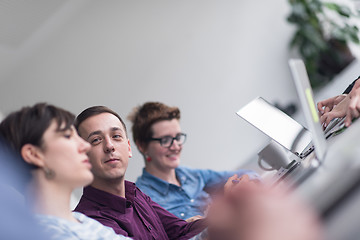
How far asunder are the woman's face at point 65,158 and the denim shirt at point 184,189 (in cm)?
84

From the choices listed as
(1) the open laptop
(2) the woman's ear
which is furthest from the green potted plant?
(1) the open laptop

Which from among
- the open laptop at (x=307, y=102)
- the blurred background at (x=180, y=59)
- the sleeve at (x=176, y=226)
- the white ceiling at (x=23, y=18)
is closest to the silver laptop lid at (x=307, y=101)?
the open laptop at (x=307, y=102)

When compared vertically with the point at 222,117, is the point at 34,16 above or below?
above

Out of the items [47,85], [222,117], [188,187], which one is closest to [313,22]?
[222,117]

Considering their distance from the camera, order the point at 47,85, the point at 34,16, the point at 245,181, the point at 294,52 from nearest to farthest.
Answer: the point at 245,181 < the point at 34,16 < the point at 47,85 < the point at 294,52

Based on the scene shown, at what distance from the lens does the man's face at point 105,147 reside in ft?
3.60

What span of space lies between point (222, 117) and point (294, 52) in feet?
3.11

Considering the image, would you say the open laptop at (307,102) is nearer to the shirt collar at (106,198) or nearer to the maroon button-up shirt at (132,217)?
the maroon button-up shirt at (132,217)

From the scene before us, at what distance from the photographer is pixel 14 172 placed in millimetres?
841

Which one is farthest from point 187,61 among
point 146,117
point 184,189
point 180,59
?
point 184,189

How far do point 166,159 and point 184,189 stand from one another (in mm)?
157

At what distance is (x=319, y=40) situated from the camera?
379cm

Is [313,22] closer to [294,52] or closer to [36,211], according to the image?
[294,52]

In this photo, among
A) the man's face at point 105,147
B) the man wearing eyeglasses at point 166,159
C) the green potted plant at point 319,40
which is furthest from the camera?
the green potted plant at point 319,40
